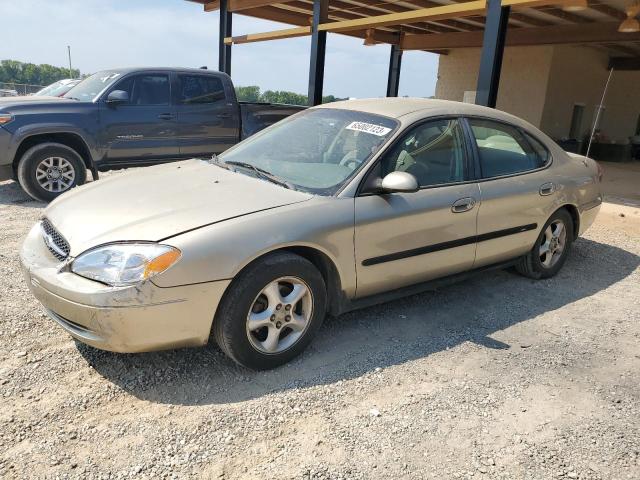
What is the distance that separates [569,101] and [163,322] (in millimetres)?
16409

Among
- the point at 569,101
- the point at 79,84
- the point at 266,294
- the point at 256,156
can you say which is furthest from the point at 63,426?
the point at 569,101

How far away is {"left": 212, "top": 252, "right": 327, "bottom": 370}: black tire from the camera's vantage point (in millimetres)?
2820

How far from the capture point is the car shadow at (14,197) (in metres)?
6.87

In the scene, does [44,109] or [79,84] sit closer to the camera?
[44,109]

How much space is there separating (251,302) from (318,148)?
1.38 m

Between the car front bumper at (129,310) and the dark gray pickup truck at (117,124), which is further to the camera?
the dark gray pickup truck at (117,124)

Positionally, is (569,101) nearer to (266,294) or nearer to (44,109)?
(44,109)

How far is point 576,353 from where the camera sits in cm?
353

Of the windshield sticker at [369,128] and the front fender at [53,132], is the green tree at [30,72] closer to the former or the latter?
the front fender at [53,132]

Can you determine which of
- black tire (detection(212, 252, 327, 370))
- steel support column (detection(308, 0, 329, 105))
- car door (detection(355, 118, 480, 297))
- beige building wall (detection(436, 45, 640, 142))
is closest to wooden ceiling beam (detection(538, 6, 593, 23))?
beige building wall (detection(436, 45, 640, 142))

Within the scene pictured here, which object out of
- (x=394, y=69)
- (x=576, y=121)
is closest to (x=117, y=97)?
(x=394, y=69)

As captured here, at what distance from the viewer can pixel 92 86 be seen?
7.63 meters

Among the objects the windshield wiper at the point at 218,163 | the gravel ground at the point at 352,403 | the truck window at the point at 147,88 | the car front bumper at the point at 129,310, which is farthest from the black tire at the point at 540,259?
the truck window at the point at 147,88

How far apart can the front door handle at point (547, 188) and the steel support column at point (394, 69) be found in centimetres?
1272
